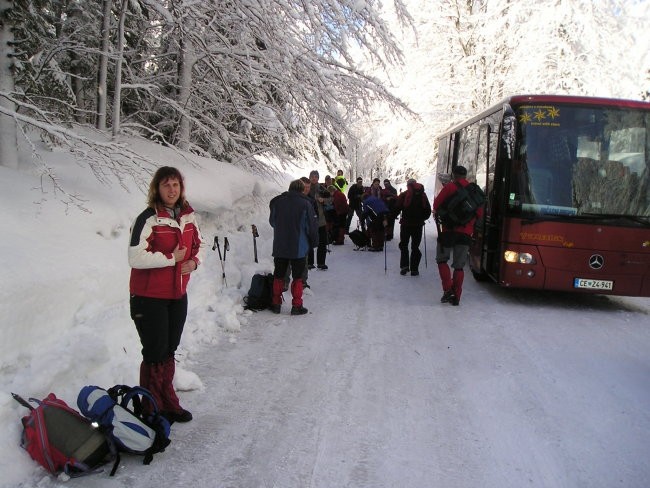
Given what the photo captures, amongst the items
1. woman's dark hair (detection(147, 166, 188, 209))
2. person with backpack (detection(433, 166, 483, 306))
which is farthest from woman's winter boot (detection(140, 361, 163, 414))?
Result: person with backpack (detection(433, 166, 483, 306))

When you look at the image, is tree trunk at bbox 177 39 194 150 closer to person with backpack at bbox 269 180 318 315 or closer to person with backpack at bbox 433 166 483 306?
person with backpack at bbox 269 180 318 315

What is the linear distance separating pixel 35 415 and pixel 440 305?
5962 millimetres

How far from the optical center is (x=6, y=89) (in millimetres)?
5727

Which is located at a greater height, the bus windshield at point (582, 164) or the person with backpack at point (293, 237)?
the bus windshield at point (582, 164)

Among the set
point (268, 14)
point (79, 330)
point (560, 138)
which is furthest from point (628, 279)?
point (79, 330)

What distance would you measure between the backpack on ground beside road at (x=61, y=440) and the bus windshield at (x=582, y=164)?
6.45 m

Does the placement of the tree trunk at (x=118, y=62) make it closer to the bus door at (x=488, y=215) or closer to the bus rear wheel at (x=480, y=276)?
the bus door at (x=488, y=215)

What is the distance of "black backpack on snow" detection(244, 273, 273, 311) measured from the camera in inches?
288

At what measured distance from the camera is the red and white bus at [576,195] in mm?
7539

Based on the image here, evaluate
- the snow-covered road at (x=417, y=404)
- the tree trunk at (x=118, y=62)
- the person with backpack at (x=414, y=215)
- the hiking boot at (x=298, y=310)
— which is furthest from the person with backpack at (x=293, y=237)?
the person with backpack at (x=414, y=215)

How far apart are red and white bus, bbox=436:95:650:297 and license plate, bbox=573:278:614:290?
0.04ft

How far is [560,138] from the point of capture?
7766 millimetres

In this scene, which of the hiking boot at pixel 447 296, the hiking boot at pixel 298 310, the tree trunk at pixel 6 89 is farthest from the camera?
the hiking boot at pixel 447 296

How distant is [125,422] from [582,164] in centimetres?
704
